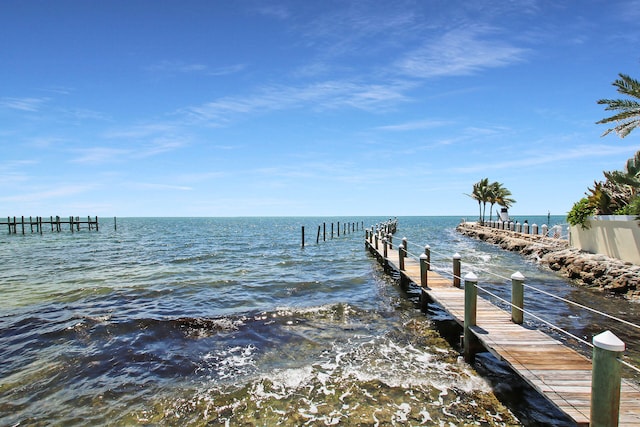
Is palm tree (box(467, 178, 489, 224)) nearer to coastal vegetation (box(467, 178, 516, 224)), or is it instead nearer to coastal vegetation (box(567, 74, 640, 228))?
coastal vegetation (box(467, 178, 516, 224))

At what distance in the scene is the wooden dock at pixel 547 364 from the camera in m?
4.86

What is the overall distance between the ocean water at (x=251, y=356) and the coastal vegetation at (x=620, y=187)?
553cm

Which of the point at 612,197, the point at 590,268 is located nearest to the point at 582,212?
the point at 612,197

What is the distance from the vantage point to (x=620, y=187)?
783 inches

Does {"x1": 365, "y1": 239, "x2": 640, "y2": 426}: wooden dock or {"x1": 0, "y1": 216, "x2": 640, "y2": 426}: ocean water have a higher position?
{"x1": 365, "y1": 239, "x2": 640, "y2": 426}: wooden dock

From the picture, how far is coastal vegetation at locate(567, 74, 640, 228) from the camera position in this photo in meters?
16.6

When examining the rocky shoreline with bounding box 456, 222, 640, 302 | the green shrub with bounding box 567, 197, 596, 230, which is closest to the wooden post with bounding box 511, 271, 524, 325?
the rocky shoreline with bounding box 456, 222, 640, 302

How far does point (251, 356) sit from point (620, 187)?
69.5 feet

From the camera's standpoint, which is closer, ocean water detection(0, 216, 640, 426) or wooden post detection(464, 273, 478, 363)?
ocean water detection(0, 216, 640, 426)

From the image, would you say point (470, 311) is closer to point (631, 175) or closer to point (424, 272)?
point (424, 272)

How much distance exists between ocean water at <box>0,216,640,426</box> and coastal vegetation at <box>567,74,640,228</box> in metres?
5.53

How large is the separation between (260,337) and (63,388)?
440 cm

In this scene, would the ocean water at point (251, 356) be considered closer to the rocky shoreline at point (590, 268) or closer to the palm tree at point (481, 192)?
the rocky shoreline at point (590, 268)

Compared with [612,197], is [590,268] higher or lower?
lower
